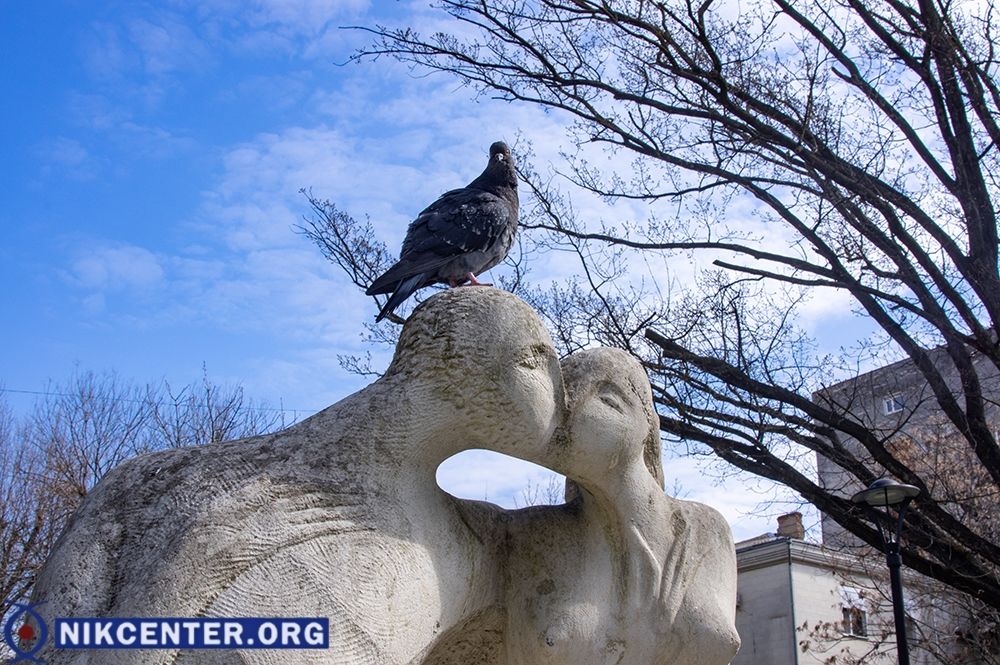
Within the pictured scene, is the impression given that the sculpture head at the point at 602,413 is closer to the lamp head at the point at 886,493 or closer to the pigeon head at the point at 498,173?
the pigeon head at the point at 498,173

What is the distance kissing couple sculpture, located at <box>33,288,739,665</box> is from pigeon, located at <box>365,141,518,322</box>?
1.10 metres

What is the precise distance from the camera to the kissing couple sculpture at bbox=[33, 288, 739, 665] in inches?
103

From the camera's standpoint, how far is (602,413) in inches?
126

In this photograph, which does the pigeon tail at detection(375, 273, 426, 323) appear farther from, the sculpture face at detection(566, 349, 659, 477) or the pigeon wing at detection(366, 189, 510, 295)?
the sculpture face at detection(566, 349, 659, 477)

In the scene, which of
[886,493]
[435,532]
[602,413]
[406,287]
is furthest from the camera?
[886,493]

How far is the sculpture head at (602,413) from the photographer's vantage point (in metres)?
3.18

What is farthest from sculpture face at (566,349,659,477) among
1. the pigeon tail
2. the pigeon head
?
the pigeon head

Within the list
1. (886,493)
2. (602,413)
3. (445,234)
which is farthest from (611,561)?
(886,493)

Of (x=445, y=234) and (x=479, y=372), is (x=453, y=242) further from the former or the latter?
(x=479, y=372)

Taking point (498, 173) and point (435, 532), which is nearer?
point (435, 532)

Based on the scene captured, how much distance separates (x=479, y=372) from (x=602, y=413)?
1.48ft

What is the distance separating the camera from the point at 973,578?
7562 millimetres

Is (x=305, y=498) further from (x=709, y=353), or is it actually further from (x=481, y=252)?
(x=709, y=353)

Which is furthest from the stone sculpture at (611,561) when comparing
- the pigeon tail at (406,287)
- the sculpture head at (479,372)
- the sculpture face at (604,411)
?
the pigeon tail at (406,287)
